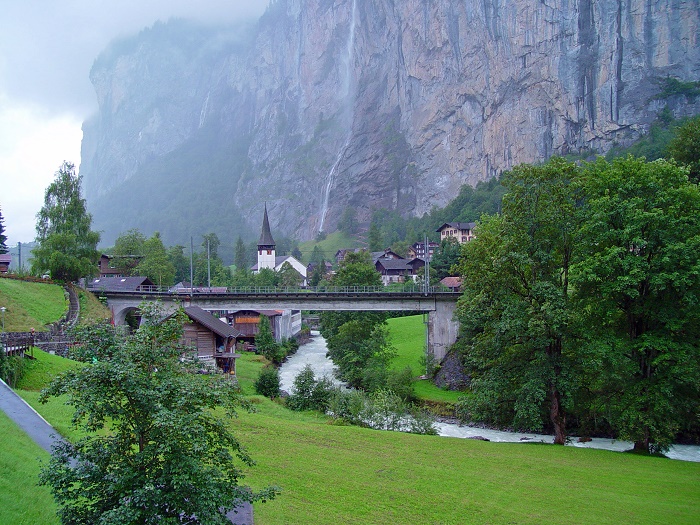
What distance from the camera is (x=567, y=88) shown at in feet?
539

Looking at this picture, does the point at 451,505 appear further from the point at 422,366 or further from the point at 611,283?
the point at 422,366

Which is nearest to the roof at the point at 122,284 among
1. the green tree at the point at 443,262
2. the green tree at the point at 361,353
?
the green tree at the point at 361,353

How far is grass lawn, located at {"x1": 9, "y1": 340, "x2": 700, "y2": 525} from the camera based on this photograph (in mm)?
16297

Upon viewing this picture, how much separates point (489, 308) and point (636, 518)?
14.2 metres

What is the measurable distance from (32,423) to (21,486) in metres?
5.91

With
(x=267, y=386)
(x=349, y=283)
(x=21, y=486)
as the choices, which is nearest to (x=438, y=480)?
(x=21, y=486)

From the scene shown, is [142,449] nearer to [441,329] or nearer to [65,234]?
[441,329]

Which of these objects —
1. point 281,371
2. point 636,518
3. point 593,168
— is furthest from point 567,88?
point 636,518

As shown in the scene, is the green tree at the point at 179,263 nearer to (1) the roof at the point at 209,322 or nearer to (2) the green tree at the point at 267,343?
(2) the green tree at the point at 267,343

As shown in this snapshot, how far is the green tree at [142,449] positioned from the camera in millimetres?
9461

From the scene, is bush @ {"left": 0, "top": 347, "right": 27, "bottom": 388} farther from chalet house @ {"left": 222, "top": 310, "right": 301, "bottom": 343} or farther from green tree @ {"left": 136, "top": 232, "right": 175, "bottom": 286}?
green tree @ {"left": 136, "top": 232, "right": 175, "bottom": 286}

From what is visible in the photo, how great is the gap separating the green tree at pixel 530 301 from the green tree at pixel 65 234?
42.6 meters

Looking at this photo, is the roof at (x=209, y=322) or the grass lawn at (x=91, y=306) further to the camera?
the grass lawn at (x=91, y=306)

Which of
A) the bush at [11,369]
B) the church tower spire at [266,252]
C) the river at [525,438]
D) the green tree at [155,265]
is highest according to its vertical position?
the church tower spire at [266,252]
